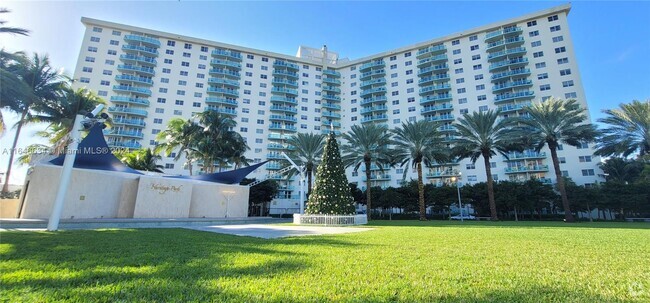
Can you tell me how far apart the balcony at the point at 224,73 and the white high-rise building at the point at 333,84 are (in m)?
0.23

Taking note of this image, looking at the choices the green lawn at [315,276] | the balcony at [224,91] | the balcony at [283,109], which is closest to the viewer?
the green lawn at [315,276]

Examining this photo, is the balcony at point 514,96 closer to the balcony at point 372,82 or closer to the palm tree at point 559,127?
the balcony at point 372,82

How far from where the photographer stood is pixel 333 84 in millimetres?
72188

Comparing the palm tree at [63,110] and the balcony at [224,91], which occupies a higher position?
the balcony at [224,91]

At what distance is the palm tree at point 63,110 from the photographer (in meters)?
22.6

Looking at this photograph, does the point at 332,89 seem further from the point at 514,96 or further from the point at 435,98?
the point at 514,96

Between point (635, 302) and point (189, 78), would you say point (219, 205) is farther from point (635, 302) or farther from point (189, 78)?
point (189, 78)

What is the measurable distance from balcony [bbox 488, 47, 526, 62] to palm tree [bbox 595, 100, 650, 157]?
106 feet

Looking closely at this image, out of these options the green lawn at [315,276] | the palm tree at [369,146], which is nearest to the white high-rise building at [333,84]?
the palm tree at [369,146]

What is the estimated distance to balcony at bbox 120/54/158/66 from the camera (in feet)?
184

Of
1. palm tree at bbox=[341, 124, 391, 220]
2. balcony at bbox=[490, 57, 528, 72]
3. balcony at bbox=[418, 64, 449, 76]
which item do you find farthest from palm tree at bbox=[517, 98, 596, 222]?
balcony at bbox=[418, 64, 449, 76]

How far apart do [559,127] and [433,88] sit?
33921mm

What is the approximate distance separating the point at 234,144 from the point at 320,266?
31444 mm

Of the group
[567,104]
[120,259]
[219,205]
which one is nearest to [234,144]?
[219,205]
